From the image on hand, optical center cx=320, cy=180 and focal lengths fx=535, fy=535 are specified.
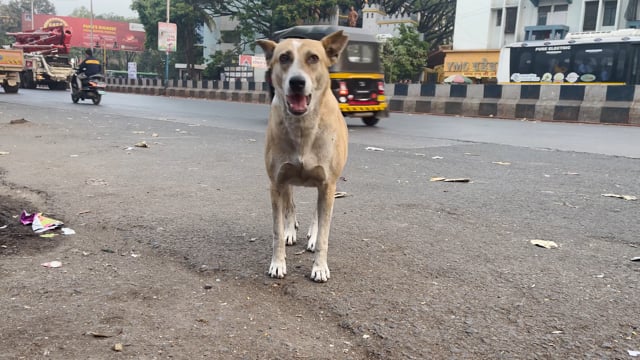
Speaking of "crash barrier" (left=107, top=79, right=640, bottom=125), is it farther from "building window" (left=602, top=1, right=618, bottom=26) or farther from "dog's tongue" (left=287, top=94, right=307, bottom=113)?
"building window" (left=602, top=1, right=618, bottom=26)

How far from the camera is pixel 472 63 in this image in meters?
39.4

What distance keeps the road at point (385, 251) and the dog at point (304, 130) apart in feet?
0.91

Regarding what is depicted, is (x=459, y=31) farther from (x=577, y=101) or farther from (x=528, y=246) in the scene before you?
(x=528, y=246)

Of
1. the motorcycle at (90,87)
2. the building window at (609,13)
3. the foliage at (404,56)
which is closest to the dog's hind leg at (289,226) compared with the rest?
the motorcycle at (90,87)

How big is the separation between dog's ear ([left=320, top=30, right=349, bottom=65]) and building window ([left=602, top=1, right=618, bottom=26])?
125ft

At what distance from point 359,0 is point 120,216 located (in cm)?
3926

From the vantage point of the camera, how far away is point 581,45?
2319 centimetres

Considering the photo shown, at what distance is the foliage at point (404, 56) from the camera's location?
123 ft

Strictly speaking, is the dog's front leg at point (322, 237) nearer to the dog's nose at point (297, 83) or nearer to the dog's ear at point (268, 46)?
the dog's nose at point (297, 83)

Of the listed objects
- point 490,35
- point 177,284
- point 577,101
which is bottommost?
point 177,284

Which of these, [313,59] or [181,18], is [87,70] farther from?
[181,18]

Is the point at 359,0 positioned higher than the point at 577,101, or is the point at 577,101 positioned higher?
the point at 359,0

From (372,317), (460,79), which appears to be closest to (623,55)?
(460,79)

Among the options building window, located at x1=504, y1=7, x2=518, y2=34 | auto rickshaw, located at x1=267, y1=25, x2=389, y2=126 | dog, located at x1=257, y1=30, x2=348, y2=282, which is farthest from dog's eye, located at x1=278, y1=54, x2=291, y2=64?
building window, located at x1=504, y1=7, x2=518, y2=34
